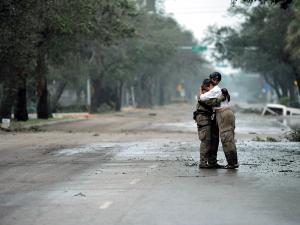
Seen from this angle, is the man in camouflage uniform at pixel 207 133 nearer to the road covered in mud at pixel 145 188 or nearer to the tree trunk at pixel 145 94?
the road covered in mud at pixel 145 188

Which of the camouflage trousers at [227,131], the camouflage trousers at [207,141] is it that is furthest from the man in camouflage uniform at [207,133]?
the camouflage trousers at [227,131]

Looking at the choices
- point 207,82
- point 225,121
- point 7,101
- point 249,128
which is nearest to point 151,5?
point 7,101

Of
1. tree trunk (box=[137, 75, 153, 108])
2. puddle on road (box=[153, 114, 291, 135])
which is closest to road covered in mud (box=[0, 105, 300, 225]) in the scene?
puddle on road (box=[153, 114, 291, 135])

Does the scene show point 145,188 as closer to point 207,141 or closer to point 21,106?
point 207,141

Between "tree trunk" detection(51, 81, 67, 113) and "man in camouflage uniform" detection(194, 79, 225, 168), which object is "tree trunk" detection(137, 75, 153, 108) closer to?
"tree trunk" detection(51, 81, 67, 113)

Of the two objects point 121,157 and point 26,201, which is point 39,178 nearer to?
point 26,201

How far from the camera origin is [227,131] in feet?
47.1

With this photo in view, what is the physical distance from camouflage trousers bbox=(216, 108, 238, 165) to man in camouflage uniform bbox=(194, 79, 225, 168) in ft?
0.85

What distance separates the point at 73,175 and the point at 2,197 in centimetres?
303

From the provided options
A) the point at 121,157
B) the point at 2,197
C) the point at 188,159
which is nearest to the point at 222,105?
the point at 188,159

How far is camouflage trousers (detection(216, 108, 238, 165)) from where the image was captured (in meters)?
14.3

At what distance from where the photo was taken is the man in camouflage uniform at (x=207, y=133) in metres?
14.6

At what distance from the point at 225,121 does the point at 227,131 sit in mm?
196

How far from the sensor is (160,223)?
8477 millimetres
